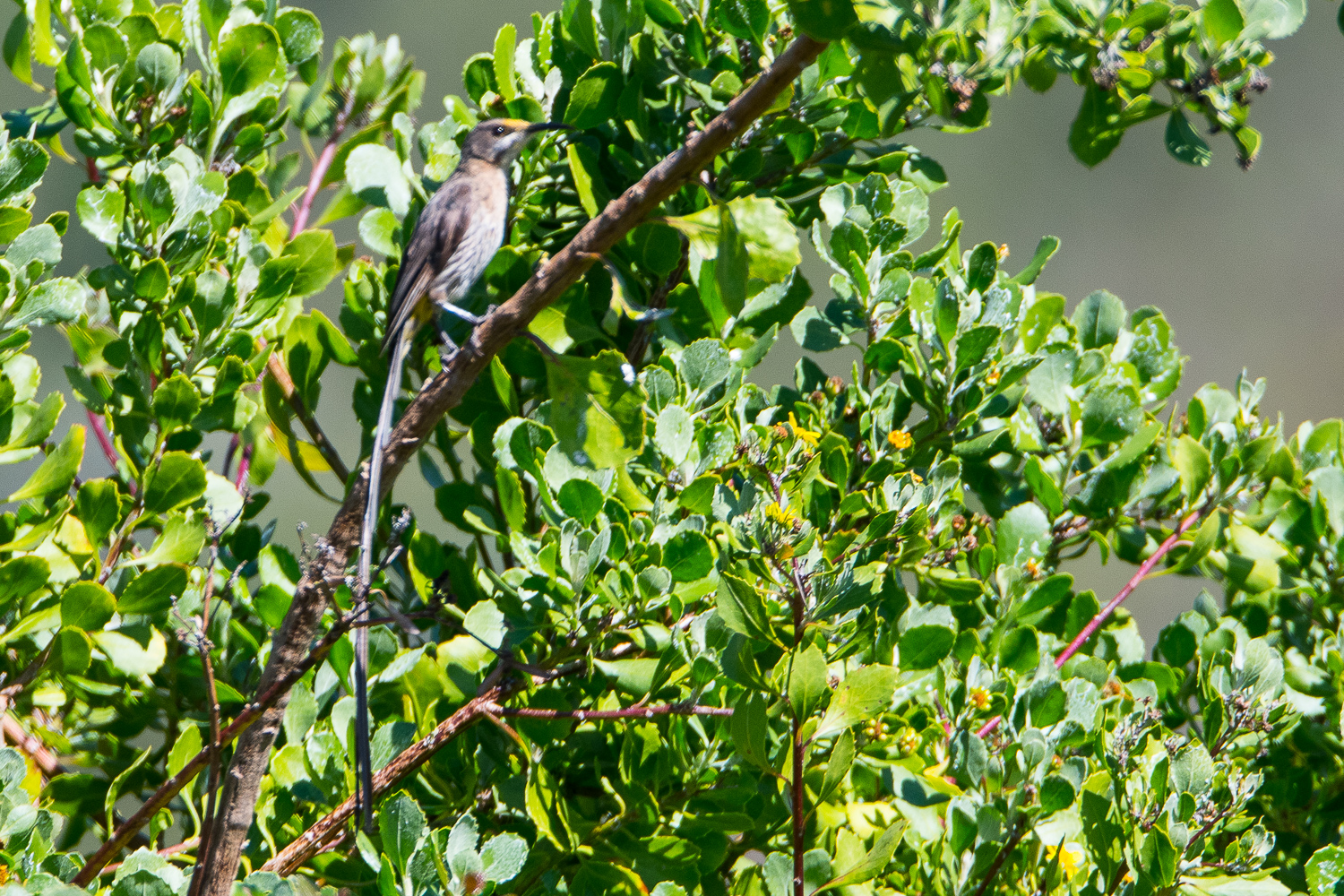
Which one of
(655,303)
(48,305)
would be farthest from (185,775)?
(655,303)

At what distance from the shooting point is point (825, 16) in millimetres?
1149

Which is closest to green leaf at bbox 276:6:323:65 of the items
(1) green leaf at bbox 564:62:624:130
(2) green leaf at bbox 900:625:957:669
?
(1) green leaf at bbox 564:62:624:130

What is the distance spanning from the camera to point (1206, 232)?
33.0 m

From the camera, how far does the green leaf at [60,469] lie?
5.78 feet

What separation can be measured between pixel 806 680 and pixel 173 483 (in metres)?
1.11

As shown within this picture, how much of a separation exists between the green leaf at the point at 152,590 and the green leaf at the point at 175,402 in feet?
0.86

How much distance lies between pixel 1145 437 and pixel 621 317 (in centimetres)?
102

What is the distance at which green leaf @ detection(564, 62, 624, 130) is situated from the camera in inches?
74.2

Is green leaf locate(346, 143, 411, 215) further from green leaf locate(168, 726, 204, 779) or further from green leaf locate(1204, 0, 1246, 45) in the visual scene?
green leaf locate(1204, 0, 1246, 45)

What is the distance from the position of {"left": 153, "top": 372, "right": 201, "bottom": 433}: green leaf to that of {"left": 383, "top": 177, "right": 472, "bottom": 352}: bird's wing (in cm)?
43

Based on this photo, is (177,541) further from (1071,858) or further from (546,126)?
(1071,858)

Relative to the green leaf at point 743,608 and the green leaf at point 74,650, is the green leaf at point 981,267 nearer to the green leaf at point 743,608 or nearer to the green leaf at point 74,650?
the green leaf at point 743,608

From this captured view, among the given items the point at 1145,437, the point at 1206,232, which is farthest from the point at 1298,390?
the point at 1145,437

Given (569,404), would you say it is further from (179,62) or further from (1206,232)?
(1206,232)
